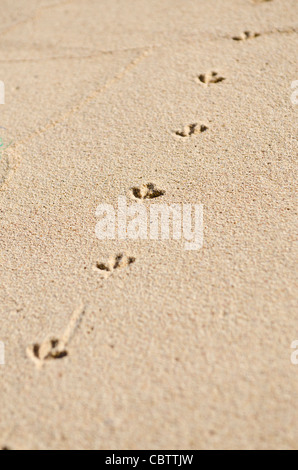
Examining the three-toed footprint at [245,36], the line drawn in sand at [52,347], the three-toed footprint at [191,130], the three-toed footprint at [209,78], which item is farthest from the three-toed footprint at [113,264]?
the three-toed footprint at [245,36]

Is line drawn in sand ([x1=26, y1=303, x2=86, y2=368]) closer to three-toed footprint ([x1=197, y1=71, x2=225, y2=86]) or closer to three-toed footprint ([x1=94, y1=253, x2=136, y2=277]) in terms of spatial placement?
three-toed footprint ([x1=94, y1=253, x2=136, y2=277])

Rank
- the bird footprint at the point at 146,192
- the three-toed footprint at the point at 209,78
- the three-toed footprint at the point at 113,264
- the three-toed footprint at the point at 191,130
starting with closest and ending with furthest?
the three-toed footprint at the point at 113,264, the bird footprint at the point at 146,192, the three-toed footprint at the point at 191,130, the three-toed footprint at the point at 209,78

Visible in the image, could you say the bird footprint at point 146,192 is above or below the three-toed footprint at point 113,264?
above

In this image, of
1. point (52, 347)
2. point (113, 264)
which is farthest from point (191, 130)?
point (52, 347)

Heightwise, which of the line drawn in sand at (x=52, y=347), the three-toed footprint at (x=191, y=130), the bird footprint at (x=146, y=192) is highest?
the three-toed footprint at (x=191, y=130)

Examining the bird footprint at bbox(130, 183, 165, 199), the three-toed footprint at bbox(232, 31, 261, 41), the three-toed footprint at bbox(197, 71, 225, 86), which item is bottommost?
the bird footprint at bbox(130, 183, 165, 199)

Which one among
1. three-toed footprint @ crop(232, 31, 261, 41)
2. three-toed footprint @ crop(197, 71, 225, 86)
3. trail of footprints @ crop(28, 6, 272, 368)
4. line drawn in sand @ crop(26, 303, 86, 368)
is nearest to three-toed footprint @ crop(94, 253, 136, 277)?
trail of footprints @ crop(28, 6, 272, 368)

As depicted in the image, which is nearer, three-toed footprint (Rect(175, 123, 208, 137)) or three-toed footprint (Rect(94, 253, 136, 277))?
three-toed footprint (Rect(94, 253, 136, 277))

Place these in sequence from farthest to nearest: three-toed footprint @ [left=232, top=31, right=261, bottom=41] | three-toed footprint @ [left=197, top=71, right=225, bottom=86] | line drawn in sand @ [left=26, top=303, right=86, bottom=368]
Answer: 1. three-toed footprint @ [left=232, top=31, right=261, bottom=41]
2. three-toed footprint @ [left=197, top=71, right=225, bottom=86]
3. line drawn in sand @ [left=26, top=303, right=86, bottom=368]

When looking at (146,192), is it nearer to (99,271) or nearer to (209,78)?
(99,271)

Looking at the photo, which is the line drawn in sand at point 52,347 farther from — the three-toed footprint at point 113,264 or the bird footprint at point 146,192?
the bird footprint at point 146,192
